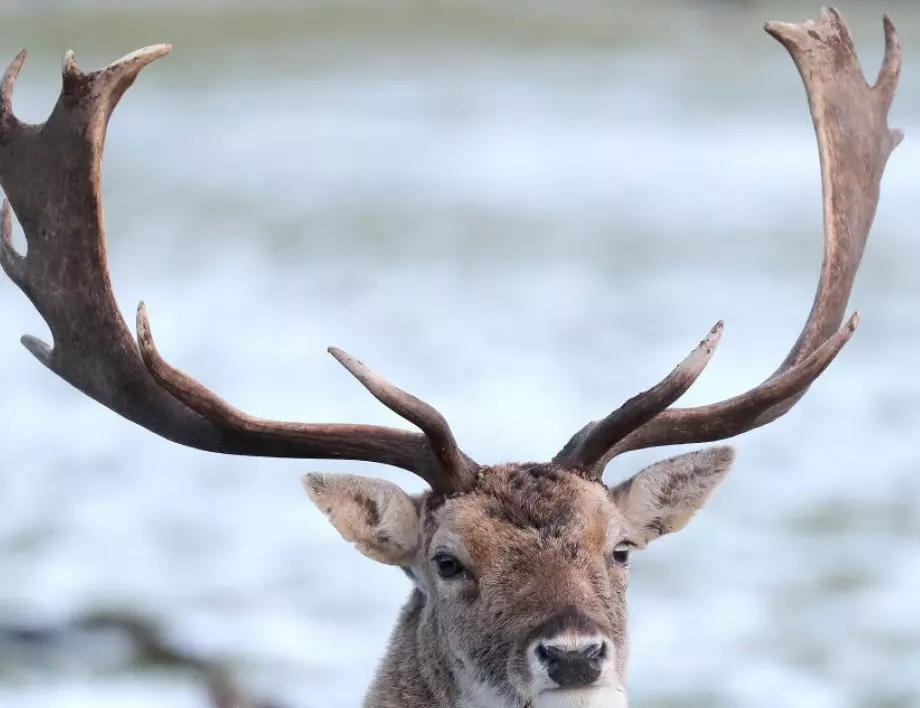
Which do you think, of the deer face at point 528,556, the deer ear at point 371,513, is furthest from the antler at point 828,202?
the deer ear at point 371,513

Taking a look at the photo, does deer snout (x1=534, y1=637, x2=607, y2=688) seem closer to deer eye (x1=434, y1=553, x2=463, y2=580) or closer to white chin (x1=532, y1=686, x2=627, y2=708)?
white chin (x1=532, y1=686, x2=627, y2=708)

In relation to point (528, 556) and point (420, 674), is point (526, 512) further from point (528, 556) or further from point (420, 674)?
point (420, 674)

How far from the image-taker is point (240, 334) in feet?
63.4

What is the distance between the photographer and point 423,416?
5.63 metres

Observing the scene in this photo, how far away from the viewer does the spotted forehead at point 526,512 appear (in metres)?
5.45

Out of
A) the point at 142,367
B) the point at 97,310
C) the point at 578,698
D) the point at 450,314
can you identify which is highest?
the point at 450,314

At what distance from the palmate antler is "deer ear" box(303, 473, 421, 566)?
11 cm

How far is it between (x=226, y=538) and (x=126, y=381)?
26.5 ft

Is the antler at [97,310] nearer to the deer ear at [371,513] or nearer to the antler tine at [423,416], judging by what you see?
the antler tine at [423,416]

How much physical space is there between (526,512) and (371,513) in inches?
24.1

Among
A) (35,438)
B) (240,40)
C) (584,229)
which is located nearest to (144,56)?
(35,438)

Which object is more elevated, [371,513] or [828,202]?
[828,202]

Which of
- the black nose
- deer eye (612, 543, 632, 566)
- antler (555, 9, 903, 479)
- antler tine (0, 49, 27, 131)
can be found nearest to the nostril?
the black nose

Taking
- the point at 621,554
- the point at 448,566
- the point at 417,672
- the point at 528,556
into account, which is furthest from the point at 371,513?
the point at 621,554
